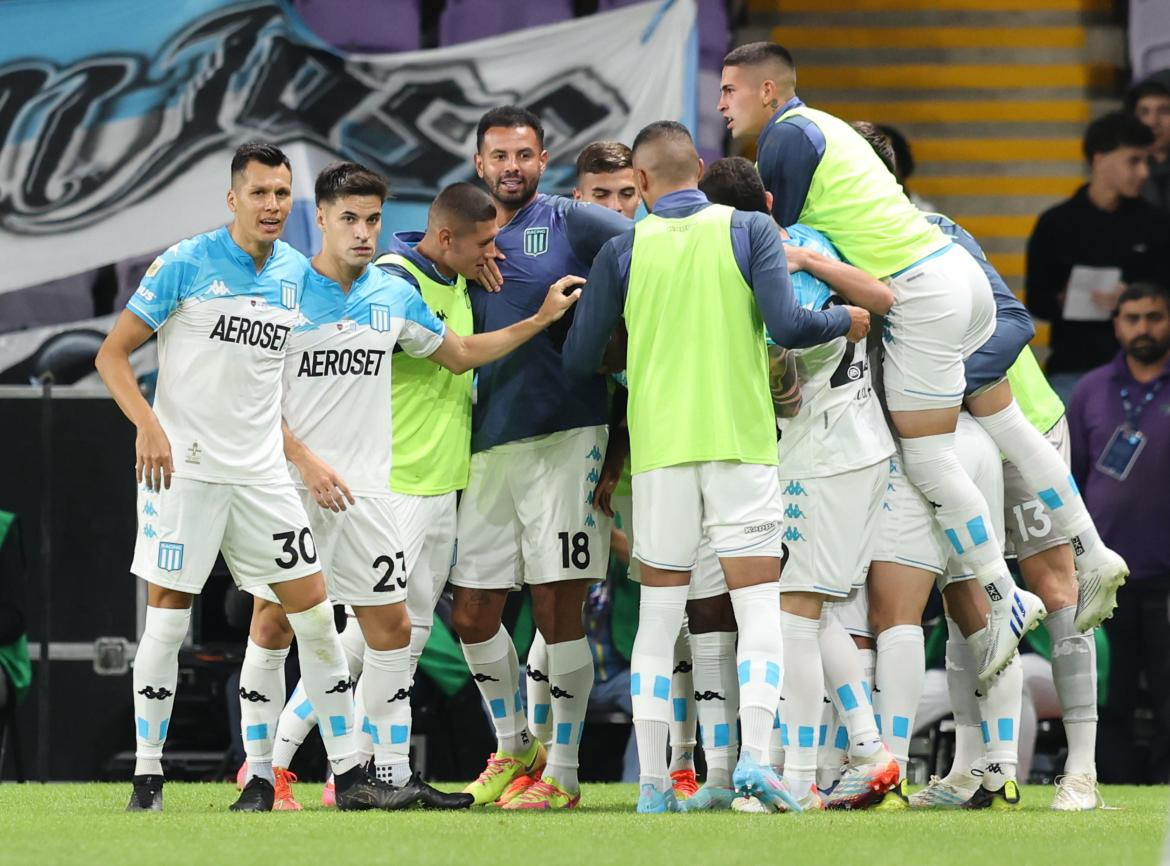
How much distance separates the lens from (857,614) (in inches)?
278

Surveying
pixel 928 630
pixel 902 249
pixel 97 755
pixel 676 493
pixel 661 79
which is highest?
pixel 661 79

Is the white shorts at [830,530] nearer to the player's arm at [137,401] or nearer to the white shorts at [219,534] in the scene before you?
the white shorts at [219,534]

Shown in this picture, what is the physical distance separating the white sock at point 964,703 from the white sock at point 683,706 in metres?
0.97

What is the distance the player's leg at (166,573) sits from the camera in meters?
6.09

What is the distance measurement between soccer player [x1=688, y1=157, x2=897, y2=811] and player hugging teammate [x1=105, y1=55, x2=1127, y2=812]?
0.01m

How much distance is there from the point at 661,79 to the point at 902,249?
4389 mm

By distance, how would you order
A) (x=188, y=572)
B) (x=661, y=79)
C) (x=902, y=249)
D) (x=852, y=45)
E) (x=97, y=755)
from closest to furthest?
(x=188, y=572) < (x=902, y=249) < (x=97, y=755) < (x=661, y=79) < (x=852, y=45)

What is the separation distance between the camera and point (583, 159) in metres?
7.60

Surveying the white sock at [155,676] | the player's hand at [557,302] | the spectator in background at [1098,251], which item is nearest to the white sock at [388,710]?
the white sock at [155,676]

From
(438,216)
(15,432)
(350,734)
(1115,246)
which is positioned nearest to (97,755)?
(15,432)

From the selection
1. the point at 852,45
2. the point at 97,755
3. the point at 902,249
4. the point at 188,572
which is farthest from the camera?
the point at 852,45

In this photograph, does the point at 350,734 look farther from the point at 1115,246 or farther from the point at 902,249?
the point at 1115,246

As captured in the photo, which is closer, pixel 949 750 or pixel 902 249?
pixel 902 249

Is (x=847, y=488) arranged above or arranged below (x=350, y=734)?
above
